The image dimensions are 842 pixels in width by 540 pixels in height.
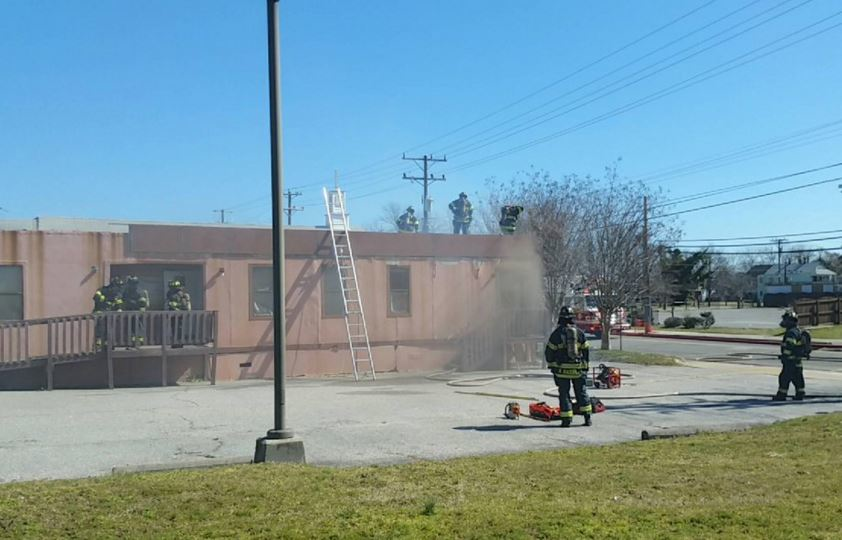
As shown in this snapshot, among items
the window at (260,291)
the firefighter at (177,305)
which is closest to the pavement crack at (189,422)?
the firefighter at (177,305)

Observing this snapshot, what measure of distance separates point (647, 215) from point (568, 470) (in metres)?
21.1

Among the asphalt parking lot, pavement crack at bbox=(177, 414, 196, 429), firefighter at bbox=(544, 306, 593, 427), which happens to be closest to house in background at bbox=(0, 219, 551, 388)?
the asphalt parking lot

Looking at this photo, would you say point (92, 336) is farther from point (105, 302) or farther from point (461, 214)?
point (461, 214)

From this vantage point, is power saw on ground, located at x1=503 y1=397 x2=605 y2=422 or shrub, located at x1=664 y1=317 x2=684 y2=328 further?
shrub, located at x1=664 y1=317 x2=684 y2=328

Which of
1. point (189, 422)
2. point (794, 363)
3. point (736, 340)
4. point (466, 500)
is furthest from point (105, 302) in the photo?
point (736, 340)

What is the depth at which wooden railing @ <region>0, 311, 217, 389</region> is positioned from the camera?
16125 mm

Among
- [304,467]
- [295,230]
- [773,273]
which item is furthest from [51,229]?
[773,273]

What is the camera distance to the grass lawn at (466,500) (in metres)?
5.26

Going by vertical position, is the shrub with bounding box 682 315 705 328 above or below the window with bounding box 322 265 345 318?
below

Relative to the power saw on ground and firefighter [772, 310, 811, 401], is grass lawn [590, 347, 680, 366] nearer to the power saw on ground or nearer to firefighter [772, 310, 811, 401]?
firefighter [772, 310, 811, 401]

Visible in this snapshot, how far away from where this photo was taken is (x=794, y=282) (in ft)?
335

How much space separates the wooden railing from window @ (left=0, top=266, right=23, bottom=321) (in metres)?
0.64

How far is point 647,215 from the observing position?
27375 mm

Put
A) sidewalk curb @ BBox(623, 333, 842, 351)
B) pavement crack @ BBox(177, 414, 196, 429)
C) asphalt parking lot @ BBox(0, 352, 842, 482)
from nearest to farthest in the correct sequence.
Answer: asphalt parking lot @ BBox(0, 352, 842, 482), pavement crack @ BBox(177, 414, 196, 429), sidewalk curb @ BBox(623, 333, 842, 351)
